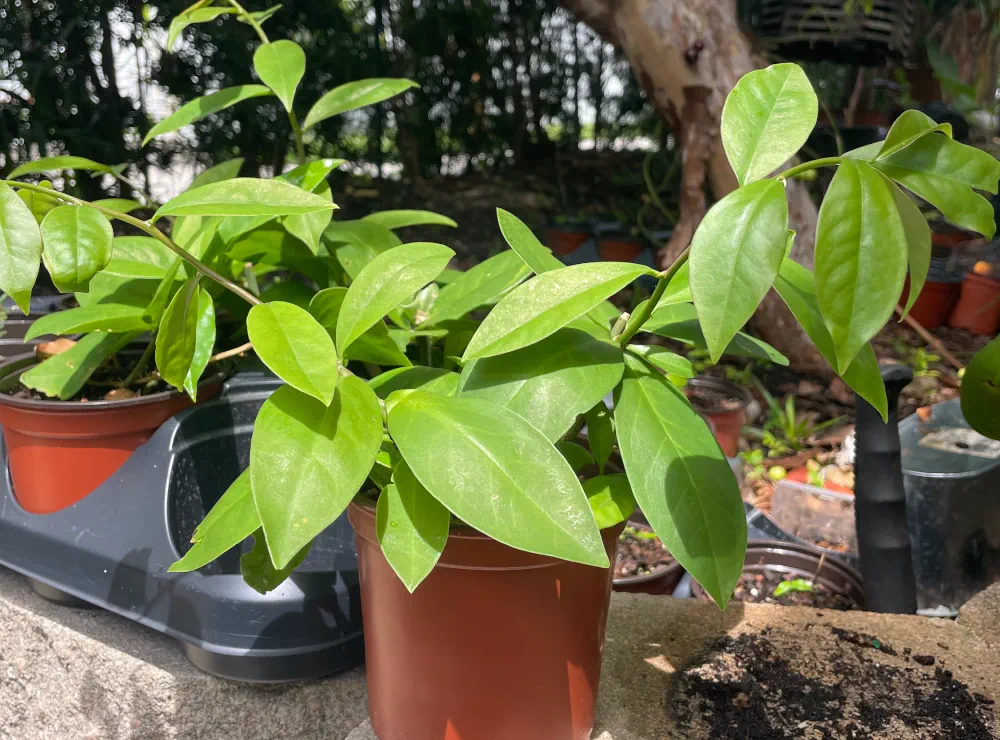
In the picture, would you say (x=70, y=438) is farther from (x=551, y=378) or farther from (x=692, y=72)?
(x=692, y=72)

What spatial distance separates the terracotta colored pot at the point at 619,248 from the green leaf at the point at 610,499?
111 inches

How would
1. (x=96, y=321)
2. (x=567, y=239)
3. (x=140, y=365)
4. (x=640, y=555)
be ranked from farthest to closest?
(x=567, y=239)
(x=640, y=555)
(x=140, y=365)
(x=96, y=321)

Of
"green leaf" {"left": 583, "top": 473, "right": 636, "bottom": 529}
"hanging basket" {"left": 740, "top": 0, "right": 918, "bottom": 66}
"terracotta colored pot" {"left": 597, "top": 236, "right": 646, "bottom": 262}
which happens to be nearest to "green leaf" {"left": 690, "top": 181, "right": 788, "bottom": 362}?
"green leaf" {"left": 583, "top": 473, "right": 636, "bottom": 529}

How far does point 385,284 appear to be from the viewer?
Answer: 2.14 ft

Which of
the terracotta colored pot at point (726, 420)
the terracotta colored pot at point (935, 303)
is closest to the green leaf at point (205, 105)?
the terracotta colored pot at point (726, 420)

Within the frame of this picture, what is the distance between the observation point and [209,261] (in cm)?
87

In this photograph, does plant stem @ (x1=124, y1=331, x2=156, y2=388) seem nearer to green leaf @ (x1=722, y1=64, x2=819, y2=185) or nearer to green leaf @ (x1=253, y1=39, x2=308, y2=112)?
green leaf @ (x1=253, y1=39, x2=308, y2=112)

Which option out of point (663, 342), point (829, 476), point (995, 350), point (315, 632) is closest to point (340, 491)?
point (315, 632)

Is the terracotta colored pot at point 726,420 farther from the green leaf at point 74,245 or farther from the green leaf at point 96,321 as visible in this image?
the green leaf at point 74,245

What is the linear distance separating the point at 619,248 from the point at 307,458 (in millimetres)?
3097

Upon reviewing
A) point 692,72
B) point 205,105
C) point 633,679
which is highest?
point 692,72

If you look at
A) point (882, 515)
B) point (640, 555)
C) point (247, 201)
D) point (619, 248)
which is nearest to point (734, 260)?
point (247, 201)

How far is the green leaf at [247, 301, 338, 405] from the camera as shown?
0.54 m

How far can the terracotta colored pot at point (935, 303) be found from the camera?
10.3 ft
